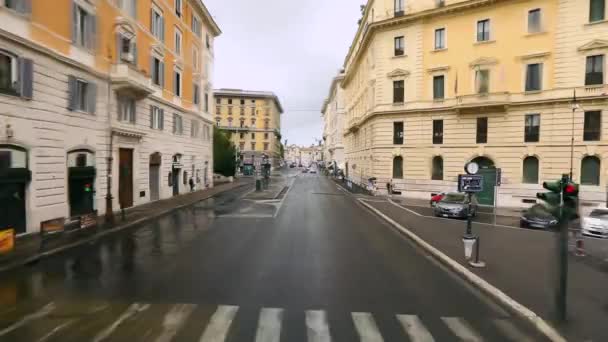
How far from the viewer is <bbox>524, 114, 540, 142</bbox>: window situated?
2422cm

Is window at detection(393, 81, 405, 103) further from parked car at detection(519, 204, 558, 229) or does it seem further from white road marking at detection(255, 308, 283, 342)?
white road marking at detection(255, 308, 283, 342)

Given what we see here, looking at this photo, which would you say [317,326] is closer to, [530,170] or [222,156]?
[530,170]

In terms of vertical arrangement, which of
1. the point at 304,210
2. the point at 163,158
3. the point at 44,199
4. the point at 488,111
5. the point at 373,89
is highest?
the point at 373,89

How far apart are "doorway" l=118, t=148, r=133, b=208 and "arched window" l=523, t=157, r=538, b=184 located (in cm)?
2880

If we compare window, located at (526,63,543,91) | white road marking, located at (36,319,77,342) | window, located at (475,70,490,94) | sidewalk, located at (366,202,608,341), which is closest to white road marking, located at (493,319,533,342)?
sidewalk, located at (366,202,608,341)

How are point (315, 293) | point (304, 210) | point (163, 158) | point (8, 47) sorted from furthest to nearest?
point (163, 158), point (304, 210), point (8, 47), point (315, 293)

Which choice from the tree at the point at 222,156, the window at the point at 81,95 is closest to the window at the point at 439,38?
the window at the point at 81,95

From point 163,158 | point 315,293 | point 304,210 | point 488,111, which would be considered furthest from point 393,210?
point 163,158

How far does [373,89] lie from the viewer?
31.7m

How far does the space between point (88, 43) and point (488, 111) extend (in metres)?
27.6

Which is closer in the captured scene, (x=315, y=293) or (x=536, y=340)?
(x=536, y=340)

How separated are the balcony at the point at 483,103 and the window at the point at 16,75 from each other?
26937 millimetres

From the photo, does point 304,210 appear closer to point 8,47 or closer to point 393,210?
point 393,210

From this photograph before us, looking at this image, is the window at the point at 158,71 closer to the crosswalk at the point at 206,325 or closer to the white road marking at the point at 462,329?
the crosswalk at the point at 206,325
